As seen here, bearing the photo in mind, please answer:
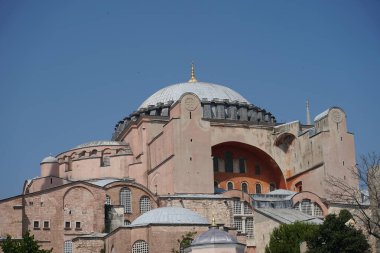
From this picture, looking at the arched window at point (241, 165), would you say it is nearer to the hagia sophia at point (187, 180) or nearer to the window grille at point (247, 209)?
the hagia sophia at point (187, 180)

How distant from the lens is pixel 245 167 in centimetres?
5872

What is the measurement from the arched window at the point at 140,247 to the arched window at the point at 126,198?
643 cm

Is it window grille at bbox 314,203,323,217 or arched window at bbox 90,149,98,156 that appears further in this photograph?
arched window at bbox 90,149,98,156

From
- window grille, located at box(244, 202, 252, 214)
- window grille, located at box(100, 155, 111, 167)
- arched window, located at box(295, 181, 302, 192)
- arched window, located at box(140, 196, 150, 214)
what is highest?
window grille, located at box(100, 155, 111, 167)

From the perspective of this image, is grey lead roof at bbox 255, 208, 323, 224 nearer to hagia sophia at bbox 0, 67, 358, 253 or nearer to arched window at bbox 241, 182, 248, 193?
hagia sophia at bbox 0, 67, 358, 253

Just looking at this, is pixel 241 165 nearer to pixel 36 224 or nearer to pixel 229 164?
pixel 229 164

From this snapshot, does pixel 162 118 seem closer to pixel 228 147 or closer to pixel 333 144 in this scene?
pixel 228 147

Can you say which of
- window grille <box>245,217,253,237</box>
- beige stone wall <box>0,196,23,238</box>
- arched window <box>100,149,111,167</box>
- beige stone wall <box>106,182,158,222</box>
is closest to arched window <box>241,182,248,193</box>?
window grille <box>245,217,253,237</box>

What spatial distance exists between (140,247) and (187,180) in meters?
7.70

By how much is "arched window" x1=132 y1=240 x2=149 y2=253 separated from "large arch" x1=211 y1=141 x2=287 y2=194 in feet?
44.6

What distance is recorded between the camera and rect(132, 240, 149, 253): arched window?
44594 mm

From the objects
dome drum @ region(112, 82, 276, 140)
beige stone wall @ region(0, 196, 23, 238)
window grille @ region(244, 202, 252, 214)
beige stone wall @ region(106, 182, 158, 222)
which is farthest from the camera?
dome drum @ region(112, 82, 276, 140)

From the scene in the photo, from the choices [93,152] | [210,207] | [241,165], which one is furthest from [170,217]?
[93,152]

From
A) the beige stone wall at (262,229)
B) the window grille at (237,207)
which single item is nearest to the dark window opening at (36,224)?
the window grille at (237,207)
